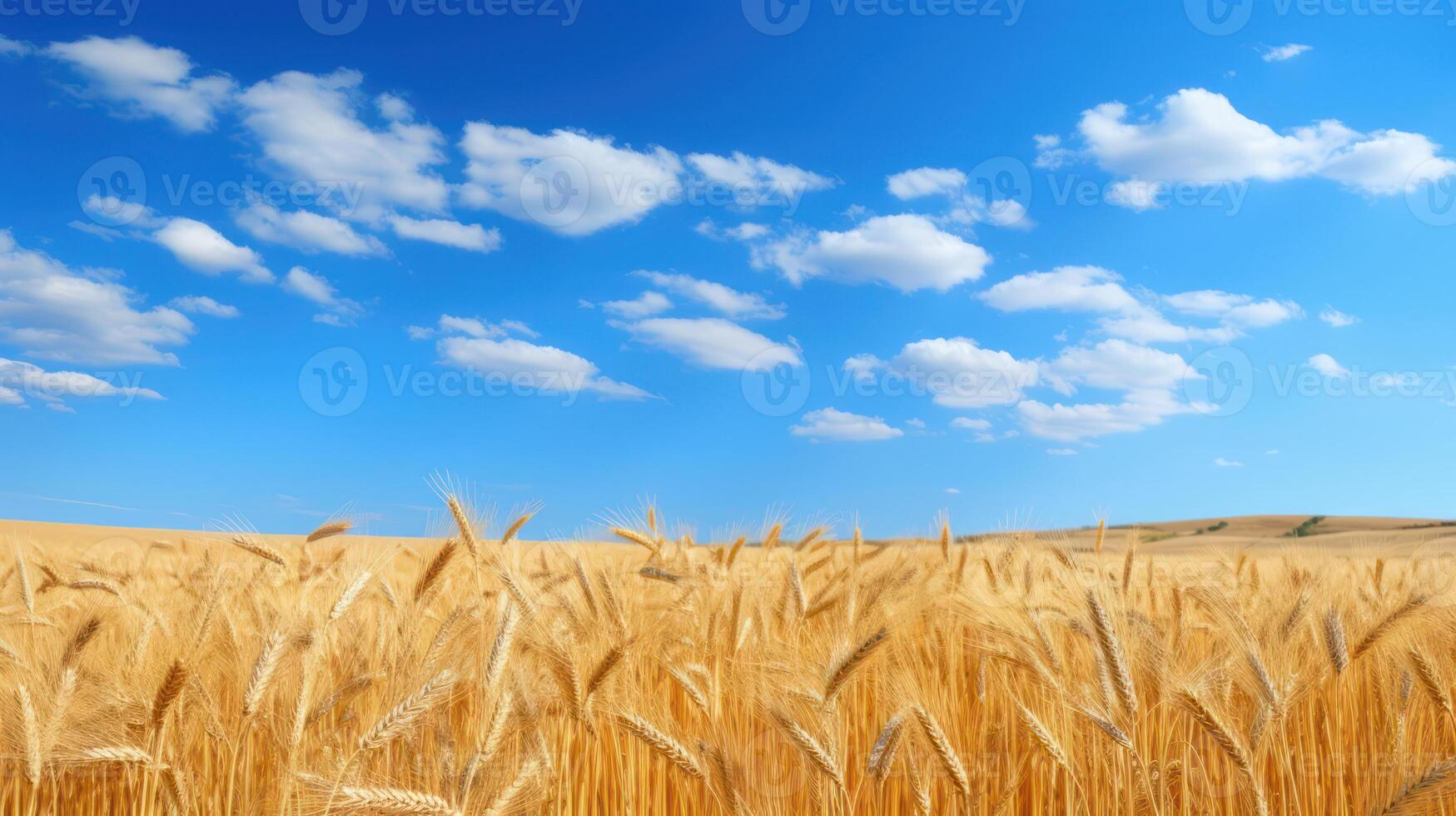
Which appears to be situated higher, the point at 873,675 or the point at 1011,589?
the point at 1011,589

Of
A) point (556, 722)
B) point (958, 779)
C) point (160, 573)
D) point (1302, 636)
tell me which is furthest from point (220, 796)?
point (160, 573)

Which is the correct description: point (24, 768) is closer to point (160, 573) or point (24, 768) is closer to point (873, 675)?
point (873, 675)

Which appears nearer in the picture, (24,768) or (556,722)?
(24,768)

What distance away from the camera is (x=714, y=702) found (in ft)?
9.25

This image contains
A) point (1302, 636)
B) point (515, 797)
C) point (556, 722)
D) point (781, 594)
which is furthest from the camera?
point (781, 594)

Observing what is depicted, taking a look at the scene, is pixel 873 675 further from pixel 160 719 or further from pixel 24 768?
pixel 24 768

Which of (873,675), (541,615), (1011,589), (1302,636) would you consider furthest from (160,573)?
(1302,636)

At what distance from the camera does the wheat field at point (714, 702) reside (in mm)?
2238

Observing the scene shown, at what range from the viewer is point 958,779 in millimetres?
2164

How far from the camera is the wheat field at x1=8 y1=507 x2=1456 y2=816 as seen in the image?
7.34ft

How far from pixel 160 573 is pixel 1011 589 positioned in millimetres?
5931

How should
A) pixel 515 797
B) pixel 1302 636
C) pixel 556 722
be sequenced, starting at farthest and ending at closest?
pixel 1302 636
pixel 556 722
pixel 515 797

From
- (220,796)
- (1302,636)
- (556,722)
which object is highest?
(1302,636)

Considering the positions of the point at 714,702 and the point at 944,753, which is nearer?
the point at 944,753
